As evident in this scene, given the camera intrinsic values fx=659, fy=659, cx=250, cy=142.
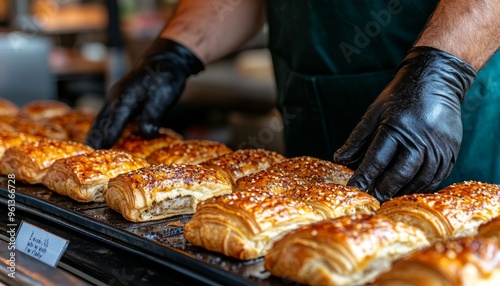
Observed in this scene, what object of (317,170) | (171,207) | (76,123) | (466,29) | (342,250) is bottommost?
(76,123)

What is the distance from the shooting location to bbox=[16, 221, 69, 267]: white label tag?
2416 millimetres

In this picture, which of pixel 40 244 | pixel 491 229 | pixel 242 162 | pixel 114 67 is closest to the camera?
pixel 491 229

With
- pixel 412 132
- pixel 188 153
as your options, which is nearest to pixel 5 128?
pixel 188 153

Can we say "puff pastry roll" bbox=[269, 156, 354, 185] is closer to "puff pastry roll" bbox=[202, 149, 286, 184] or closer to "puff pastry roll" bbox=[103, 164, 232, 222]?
"puff pastry roll" bbox=[202, 149, 286, 184]

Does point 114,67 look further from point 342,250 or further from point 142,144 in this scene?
point 342,250

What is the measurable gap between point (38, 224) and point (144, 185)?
532 mm

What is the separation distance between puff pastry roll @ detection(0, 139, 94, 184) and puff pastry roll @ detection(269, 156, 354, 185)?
3.69 ft

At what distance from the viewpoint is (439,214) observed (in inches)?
85.7

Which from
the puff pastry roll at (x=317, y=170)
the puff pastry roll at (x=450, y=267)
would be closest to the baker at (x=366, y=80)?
the puff pastry roll at (x=317, y=170)

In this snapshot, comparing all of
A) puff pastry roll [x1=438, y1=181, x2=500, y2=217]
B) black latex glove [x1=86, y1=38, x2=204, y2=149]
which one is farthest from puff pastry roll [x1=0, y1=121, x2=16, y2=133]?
puff pastry roll [x1=438, y1=181, x2=500, y2=217]

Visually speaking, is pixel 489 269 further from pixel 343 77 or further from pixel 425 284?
pixel 343 77

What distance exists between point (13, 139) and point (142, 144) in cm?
74

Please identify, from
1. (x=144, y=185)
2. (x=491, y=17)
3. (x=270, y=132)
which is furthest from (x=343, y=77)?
(x=270, y=132)

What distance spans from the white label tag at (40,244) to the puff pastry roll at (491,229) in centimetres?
145
